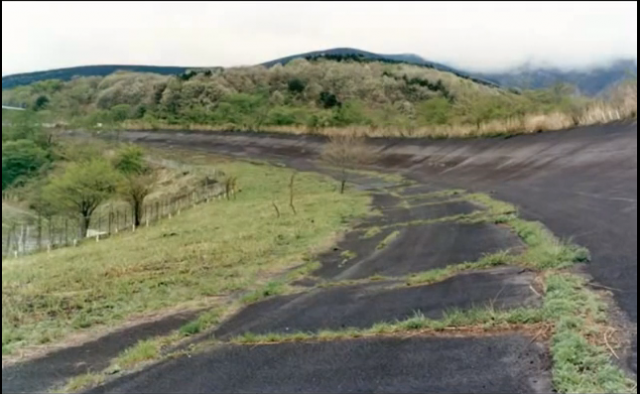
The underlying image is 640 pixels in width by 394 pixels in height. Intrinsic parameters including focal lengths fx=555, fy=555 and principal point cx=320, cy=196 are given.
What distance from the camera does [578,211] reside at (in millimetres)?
7934

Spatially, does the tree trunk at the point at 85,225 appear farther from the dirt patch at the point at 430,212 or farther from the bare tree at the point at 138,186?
the dirt patch at the point at 430,212

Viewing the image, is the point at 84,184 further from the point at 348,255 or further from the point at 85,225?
the point at 348,255

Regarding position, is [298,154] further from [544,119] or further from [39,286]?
[544,119]

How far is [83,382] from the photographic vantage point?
4.20 metres

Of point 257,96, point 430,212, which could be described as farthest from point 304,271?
point 430,212

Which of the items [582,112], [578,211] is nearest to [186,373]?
[578,211]

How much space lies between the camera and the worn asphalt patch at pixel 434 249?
21.7 feet

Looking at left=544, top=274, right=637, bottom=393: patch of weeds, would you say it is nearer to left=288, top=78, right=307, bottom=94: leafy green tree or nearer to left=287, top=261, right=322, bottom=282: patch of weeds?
left=287, top=261, right=322, bottom=282: patch of weeds

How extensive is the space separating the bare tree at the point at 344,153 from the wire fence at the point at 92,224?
4182 mm

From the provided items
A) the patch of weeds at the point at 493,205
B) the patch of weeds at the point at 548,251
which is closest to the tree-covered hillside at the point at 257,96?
the patch of weeds at the point at 493,205

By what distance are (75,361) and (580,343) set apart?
13.2 ft

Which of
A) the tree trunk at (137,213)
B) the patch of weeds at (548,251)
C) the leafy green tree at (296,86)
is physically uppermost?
the leafy green tree at (296,86)

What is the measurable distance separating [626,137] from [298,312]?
920cm

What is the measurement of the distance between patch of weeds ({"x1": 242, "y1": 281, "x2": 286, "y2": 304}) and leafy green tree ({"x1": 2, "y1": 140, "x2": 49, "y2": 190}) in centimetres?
245
